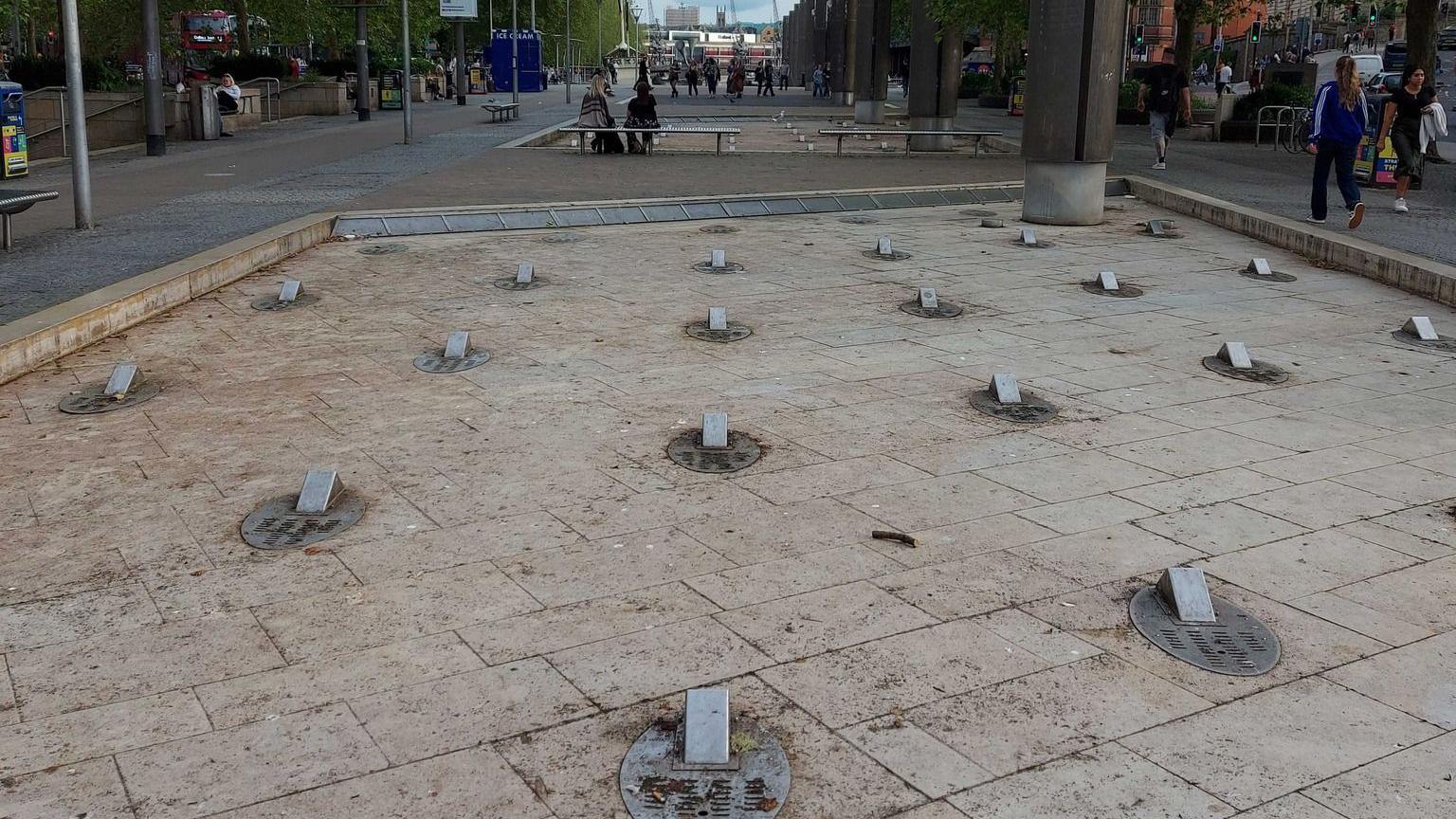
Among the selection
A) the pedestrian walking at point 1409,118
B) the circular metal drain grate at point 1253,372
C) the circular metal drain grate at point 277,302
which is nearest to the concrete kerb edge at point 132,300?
the circular metal drain grate at point 277,302

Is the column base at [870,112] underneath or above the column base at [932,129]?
above

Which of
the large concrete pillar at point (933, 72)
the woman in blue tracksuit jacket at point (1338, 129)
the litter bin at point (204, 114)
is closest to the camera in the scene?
the woman in blue tracksuit jacket at point (1338, 129)

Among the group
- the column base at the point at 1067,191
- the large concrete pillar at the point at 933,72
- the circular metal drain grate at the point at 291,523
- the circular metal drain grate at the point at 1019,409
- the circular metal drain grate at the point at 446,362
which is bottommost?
the circular metal drain grate at the point at 291,523

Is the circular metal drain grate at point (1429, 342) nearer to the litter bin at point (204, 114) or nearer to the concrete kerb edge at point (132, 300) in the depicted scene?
the concrete kerb edge at point (132, 300)

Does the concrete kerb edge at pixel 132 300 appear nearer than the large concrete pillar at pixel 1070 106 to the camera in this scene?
Yes

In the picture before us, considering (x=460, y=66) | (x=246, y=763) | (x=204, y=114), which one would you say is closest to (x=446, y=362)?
(x=246, y=763)

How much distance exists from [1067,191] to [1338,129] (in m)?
2.74

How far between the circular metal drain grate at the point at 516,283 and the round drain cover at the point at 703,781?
6772mm

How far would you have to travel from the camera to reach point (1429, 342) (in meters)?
8.49

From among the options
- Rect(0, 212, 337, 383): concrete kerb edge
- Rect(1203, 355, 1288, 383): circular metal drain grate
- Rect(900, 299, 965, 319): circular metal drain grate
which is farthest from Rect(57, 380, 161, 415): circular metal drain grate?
Rect(1203, 355, 1288, 383): circular metal drain grate

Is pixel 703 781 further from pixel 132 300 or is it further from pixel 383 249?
pixel 383 249

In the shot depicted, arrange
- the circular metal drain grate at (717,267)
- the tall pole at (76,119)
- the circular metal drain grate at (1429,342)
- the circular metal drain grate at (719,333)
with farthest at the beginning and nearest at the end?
the tall pole at (76,119), the circular metal drain grate at (717,267), the circular metal drain grate at (1429,342), the circular metal drain grate at (719,333)

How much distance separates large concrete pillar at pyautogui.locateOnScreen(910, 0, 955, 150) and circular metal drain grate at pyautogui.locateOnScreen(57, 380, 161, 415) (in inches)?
821

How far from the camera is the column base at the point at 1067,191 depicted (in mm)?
13680
